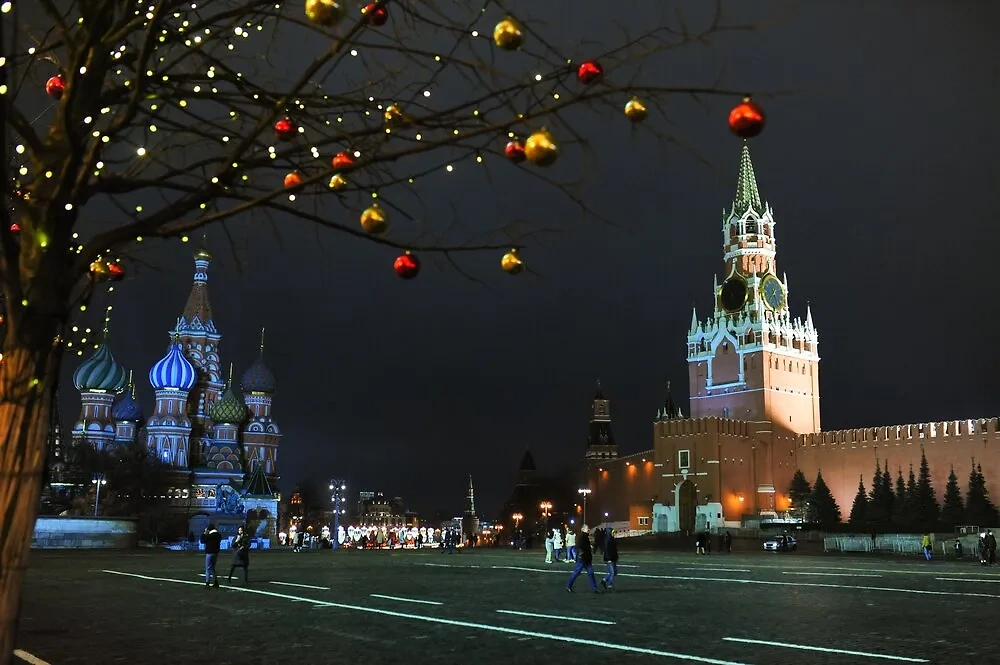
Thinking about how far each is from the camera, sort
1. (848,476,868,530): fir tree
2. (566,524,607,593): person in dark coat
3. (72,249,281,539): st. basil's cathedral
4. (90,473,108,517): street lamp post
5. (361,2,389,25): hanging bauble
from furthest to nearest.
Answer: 1. (72,249,281,539): st. basil's cathedral
2. (848,476,868,530): fir tree
3. (90,473,108,517): street lamp post
4. (566,524,607,593): person in dark coat
5. (361,2,389,25): hanging bauble

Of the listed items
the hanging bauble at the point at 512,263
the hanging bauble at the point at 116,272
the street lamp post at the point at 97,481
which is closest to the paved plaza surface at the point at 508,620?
the hanging bauble at the point at 116,272

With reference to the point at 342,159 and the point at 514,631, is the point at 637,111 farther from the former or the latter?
the point at 514,631

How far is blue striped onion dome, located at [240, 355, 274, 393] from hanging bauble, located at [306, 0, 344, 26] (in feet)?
206

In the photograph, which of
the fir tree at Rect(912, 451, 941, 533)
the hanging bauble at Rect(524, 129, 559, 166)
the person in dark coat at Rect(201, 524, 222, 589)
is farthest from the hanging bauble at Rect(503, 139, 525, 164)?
the fir tree at Rect(912, 451, 941, 533)

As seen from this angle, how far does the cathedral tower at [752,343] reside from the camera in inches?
2773

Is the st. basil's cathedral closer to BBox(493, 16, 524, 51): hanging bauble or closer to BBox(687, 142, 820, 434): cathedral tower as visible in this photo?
BBox(687, 142, 820, 434): cathedral tower

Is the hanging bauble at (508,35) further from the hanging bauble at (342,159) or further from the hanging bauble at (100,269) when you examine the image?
the hanging bauble at (100,269)

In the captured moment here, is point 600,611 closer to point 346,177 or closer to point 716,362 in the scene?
point 346,177

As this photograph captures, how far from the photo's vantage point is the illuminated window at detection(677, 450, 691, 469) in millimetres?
61091

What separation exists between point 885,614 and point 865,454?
5238cm

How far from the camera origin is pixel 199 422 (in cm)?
6022

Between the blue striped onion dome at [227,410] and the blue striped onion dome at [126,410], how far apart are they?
463cm

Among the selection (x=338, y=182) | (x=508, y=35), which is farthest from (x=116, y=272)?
(x=508, y=35)

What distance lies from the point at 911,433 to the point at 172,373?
152ft
